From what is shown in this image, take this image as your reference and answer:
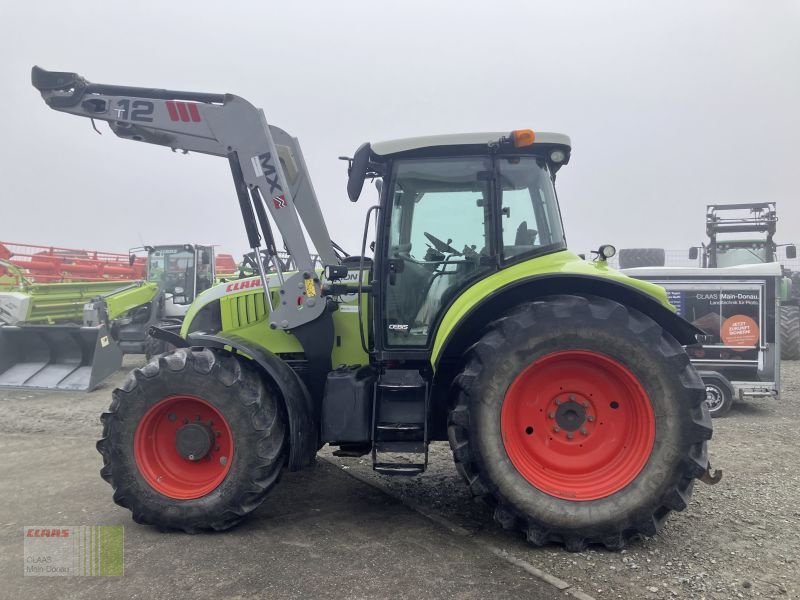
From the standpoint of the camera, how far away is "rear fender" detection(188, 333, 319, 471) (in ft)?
12.1

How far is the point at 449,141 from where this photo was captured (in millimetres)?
3779

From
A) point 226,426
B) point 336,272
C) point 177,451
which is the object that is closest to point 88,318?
point 177,451

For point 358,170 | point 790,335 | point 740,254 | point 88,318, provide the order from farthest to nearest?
point 740,254, point 790,335, point 88,318, point 358,170

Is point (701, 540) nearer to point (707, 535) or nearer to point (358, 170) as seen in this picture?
point (707, 535)

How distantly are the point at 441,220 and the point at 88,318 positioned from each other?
882 cm

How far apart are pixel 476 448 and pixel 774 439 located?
14.4 ft

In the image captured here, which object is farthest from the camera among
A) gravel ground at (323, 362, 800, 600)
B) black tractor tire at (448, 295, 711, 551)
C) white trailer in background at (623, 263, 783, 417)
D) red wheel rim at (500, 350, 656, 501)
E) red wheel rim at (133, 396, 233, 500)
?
white trailer in background at (623, 263, 783, 417)

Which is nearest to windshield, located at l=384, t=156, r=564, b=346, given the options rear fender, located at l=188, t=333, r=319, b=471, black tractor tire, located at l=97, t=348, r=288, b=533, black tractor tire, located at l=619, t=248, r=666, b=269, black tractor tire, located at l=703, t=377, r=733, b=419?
rear fender, located at l=188, t=333, r=319, b=471

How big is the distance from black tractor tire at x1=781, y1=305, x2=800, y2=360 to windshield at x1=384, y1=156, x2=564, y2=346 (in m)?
9.76

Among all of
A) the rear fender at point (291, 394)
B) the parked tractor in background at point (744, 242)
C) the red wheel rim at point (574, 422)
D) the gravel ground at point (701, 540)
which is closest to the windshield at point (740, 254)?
the parked tractor in background at point (744, 242)

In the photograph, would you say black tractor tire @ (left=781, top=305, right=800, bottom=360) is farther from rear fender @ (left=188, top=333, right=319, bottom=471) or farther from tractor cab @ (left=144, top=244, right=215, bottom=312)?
tractor cab @ (left=144, top=244, right=215, bottom=312)

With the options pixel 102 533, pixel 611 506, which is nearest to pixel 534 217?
pixel 611 506

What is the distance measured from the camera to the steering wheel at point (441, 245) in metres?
3.88

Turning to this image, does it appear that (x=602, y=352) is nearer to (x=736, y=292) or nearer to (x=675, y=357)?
(x=675, y=357)
